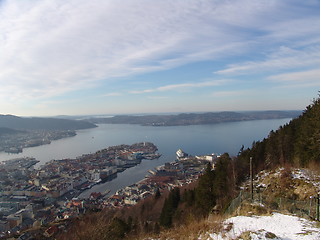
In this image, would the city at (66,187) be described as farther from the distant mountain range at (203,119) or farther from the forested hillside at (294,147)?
the distant mountain range at (203,119)

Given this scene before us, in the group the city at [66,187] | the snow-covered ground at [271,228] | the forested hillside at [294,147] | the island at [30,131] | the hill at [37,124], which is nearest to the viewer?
the snow-covered ground at [271,228]

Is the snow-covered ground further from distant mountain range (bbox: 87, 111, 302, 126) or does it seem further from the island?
distant mountain range (bbox: 87, 111, 302, 126)

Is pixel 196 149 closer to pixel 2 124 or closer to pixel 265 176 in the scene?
pixel 265 176

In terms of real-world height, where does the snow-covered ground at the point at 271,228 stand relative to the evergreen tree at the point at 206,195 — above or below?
above

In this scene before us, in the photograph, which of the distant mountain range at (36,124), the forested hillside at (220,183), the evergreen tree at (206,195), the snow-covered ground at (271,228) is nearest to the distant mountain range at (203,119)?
the distant mountain range at (36,124)

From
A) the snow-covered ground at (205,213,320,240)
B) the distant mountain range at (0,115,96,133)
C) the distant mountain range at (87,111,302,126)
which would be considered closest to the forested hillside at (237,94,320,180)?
the snow-covered ground at (205,213,320,240)

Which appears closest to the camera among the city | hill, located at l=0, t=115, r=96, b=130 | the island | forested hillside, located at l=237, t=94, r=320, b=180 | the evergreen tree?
forested hillside, located at l=237, t=94, r=320, b=180

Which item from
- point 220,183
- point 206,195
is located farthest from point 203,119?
point 220,183
